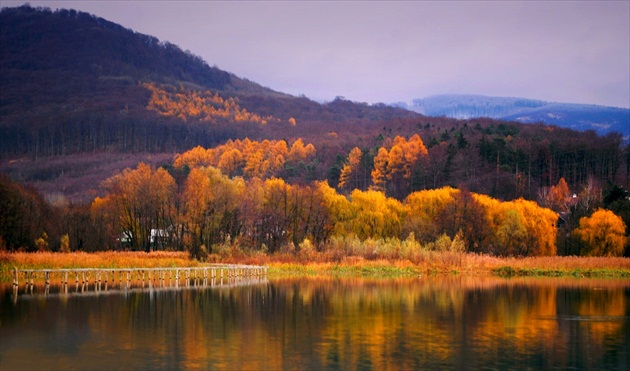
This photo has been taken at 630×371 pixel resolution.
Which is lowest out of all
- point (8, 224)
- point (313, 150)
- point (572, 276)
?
point (572, 276)

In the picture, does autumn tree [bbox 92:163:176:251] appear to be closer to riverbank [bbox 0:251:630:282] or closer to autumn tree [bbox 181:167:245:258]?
autumn tree [bbox 181:167:245:258]

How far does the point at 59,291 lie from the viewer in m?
49.8

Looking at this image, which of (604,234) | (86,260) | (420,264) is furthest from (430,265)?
(86,260)

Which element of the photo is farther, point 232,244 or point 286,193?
point 286,193

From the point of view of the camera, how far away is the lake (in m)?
27.1

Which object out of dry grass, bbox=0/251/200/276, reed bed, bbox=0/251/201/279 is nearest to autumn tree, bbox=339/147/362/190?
dry grass, bbox=0/251/200/276

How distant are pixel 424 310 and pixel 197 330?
14089 millimetres

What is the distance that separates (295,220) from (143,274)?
97.1ft

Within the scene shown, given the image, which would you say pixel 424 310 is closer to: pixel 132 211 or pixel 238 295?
pixel 238 295

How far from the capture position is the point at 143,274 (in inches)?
2399

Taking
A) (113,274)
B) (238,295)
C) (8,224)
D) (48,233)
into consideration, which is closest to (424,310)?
(238,295)

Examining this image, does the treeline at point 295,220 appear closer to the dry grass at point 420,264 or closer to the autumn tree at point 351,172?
the dry grass at point 420,264

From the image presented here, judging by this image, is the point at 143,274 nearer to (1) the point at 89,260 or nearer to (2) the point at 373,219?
(1) the point at 89,260

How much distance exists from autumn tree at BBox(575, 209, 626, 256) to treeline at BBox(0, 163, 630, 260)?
0.33 feet
